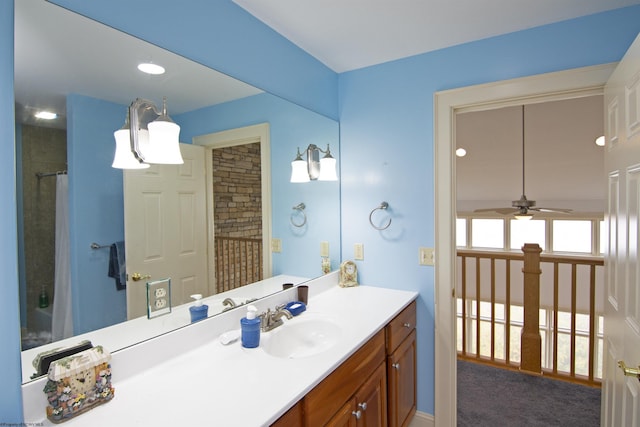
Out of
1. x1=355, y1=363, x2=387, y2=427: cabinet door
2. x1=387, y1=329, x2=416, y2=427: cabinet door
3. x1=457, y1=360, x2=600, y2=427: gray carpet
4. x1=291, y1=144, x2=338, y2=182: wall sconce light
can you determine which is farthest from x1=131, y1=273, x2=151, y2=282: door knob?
x1=457, y1=360, x2=600, y2=427: gray carpet

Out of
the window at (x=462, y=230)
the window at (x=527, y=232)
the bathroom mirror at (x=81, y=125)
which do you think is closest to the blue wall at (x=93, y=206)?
the bathroom mirror at (x=81, y=125)

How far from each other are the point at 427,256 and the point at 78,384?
181 cm

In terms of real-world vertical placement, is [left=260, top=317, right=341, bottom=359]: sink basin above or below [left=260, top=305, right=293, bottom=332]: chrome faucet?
below

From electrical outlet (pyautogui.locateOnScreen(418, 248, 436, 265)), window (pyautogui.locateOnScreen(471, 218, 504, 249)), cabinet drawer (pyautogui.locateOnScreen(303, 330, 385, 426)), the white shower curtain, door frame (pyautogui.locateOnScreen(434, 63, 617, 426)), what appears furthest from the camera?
window (pyautogui.locateOnScreen(471, 218, 504, 249))

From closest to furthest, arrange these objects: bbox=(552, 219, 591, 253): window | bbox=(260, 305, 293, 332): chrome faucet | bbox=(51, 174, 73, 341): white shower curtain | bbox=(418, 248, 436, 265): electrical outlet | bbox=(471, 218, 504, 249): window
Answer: bbox=(51, 174, 73, 341): white shower curtain
bbox=(260, 305, 293, 332): chrome faucet
bbox=(418, 248, 436, 265): electrical outlet
bbox=(552, 219, 591, 253): window
bbox=(471, 218, 504, 249): window

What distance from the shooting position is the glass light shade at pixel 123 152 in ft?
4.01

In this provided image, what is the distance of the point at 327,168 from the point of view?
2.26m

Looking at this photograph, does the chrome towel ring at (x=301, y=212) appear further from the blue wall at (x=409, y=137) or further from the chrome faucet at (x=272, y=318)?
the chrome faucet at (x=272, y=318)

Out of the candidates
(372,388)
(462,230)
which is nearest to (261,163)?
(372,388)

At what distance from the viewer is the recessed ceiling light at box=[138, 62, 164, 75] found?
4.24 ft

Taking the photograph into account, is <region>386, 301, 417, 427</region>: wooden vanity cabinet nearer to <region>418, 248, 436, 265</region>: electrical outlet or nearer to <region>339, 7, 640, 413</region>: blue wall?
<region>339, 7, 640, 413</region>: blue wall

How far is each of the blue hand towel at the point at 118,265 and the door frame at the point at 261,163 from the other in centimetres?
40

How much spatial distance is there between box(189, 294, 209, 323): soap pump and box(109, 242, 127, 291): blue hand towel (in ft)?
1.02

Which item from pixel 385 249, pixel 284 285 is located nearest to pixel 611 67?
pixel 385 249
